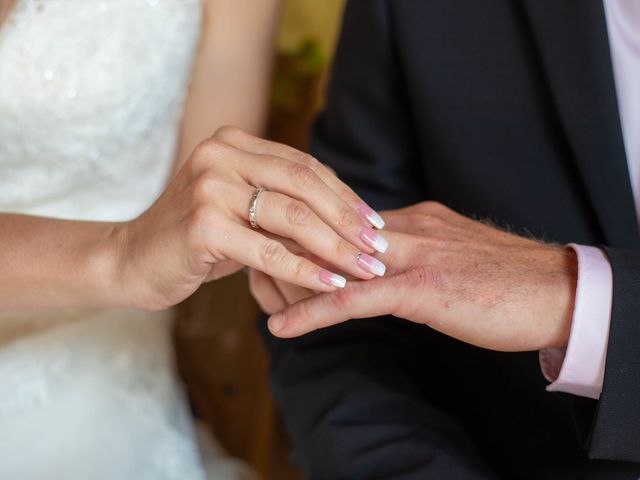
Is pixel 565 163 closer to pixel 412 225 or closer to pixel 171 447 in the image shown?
pixel 412 225

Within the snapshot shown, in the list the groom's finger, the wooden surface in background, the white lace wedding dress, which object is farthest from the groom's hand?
the wooden surface in background

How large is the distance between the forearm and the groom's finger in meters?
0.22

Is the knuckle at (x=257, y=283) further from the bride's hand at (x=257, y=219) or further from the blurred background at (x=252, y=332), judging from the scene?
the blurred background at (x=252, y=332)

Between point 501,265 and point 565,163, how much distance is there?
0.86 ft

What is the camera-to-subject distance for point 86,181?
122 centimetres

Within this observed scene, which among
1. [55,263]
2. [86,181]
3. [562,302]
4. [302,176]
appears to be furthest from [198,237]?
[86,181]

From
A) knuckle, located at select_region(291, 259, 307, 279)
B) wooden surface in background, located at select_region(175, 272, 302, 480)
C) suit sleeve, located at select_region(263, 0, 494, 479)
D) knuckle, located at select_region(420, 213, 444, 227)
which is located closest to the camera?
knuckle, located at select_region(291, 259, 307, 279)

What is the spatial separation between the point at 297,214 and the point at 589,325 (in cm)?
30

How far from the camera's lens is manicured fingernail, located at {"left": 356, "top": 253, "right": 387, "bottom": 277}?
82 cm

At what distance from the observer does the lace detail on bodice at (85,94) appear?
1141mm

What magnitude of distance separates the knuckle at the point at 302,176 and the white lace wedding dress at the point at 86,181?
1.41ft

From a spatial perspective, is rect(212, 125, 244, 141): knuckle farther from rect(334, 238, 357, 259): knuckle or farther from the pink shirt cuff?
the pink shirt cuff

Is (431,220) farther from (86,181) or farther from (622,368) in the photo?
(86,181)

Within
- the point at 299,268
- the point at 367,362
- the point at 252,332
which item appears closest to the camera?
the point at 299,268
